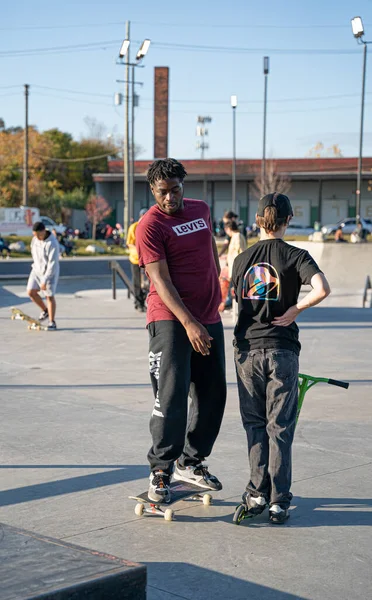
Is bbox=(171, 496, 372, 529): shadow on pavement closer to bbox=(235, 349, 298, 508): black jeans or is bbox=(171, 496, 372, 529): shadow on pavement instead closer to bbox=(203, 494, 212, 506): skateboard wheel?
bbox=(203, 494, 212, 506): skateboard wheel

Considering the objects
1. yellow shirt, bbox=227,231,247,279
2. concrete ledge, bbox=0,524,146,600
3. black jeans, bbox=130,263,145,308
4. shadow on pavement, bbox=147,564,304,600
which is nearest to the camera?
concrete ledge, bbox=0,524,146,600

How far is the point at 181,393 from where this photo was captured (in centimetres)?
474

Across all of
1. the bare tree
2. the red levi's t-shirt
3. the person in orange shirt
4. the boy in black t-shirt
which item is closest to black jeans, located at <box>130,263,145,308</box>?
the person in orange shirt

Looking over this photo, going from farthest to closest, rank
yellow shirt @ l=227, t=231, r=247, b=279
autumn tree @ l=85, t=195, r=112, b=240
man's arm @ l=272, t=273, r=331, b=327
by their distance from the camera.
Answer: autumn tree @ l=85, t=195, r=112, b=240
yellow shirt @ l=227, t=231, r=247, b=279
man's arm @ l=272, t=273, r=331, b=327

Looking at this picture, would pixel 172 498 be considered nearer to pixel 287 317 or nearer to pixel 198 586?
pixel 198 586

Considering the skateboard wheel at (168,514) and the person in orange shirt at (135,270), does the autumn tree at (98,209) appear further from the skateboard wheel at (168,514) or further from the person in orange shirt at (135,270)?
the skateboard wheel at (168,514)

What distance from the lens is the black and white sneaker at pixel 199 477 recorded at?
502cm

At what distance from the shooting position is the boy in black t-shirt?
15.0 feet

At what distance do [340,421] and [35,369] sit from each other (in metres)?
4.05

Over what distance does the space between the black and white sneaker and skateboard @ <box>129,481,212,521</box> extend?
33mm

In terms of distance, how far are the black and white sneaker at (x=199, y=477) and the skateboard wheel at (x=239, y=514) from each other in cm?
42

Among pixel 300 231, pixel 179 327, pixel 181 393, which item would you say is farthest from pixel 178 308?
pixel 300 231

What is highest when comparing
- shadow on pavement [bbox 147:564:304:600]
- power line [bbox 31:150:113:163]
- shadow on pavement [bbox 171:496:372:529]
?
power line [bbox 31:150:113:163]

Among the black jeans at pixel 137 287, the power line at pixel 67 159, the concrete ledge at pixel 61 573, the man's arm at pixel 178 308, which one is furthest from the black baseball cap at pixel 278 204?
the power line at pixel 67 159
